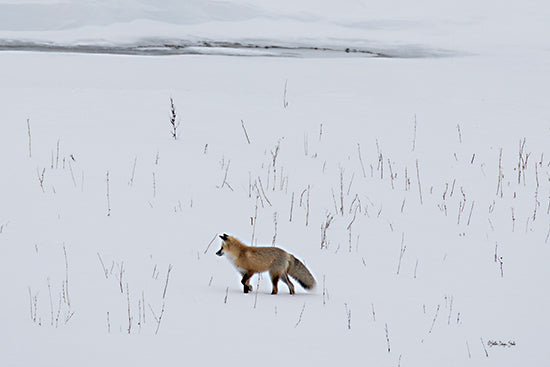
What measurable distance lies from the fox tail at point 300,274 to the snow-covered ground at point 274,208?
→ 10 centimetres

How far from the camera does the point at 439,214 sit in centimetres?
736

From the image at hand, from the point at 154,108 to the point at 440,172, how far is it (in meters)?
4.46

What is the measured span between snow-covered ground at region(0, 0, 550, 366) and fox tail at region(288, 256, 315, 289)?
10cm

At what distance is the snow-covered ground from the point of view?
4422 millimetres

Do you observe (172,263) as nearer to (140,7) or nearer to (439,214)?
(439,214)

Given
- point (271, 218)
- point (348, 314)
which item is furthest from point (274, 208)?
point (348, 314)

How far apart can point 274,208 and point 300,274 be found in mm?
2177

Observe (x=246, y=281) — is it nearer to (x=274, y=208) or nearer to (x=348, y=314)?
(x=348, y=314)

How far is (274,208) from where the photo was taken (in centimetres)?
729

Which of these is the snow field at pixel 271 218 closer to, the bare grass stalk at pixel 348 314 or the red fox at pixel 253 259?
the bare grass stalk at pixel 348 314

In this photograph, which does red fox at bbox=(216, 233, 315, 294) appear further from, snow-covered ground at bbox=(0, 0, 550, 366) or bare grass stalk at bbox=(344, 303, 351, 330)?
bare grass stalk at bbox=(344, 303, 351, 330)

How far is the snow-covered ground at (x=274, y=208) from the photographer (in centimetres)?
442

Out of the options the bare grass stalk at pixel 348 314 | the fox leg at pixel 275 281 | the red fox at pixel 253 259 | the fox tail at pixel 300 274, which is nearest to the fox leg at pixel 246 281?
the red fox at pixel 253 259

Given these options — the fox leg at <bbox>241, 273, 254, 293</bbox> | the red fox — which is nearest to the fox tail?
the red fox
